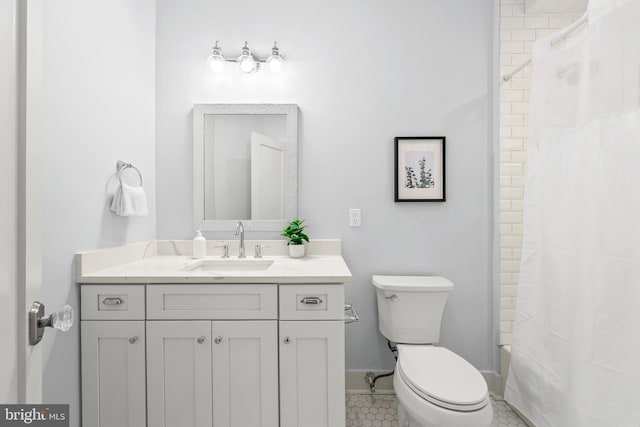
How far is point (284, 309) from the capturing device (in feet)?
4.66

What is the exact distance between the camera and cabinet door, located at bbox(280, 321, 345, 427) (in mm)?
1401

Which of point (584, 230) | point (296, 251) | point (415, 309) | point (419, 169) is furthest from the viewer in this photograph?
point (419, 169)

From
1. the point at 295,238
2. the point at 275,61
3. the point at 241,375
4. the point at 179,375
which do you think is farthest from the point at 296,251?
the point at 275,61

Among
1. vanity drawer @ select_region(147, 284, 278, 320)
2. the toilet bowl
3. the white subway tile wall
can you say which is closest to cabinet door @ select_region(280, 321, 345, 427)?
vanity drawer @ select_region(147, 284, 278, 320)

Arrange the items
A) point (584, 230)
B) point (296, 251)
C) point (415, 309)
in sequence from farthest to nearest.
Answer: point (296, 251) < point (415, 309) < point (584, 230)

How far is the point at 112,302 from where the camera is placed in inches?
55.6

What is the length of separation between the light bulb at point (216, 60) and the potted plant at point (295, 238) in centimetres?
104

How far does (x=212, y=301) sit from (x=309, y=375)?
527mm

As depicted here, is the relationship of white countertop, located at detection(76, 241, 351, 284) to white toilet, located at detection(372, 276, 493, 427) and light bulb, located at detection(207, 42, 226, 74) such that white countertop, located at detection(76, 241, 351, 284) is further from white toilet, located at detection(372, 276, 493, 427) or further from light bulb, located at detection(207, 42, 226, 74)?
light bulb, located at detection(207, 42, 226, 74)

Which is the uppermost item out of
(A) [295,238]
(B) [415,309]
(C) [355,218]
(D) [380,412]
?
(C) [355,218]

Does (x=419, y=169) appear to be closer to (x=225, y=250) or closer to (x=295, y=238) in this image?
(x=295, y=238)

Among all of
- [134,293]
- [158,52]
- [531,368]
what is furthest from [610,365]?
[158,52]

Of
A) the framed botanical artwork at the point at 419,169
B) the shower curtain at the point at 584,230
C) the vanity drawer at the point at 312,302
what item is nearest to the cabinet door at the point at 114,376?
the vanity drawer at the point at 312,302

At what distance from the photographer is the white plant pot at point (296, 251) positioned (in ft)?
6.39
